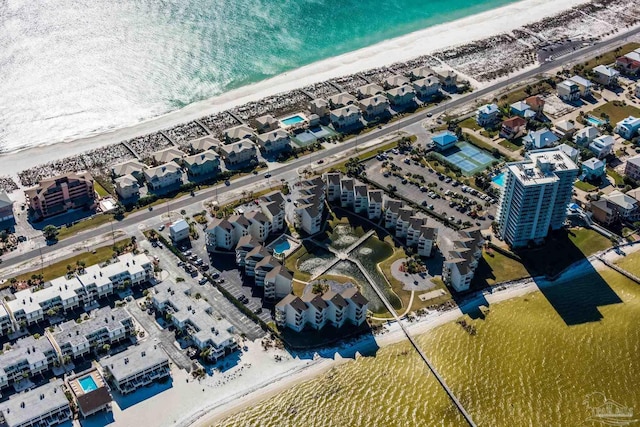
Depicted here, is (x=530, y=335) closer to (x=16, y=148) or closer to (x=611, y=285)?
(x=611, y=285)

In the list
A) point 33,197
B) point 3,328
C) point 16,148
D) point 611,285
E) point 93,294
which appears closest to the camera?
point 3,328

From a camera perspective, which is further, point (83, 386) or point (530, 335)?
point (530, 335)

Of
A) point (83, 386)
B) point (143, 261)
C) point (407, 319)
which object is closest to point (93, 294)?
point (143, 261)

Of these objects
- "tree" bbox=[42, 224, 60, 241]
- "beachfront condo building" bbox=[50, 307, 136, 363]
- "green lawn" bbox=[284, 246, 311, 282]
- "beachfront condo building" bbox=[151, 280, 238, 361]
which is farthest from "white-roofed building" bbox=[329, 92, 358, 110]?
"beachfront condo building" bbox=[50, 307, 136, 363]

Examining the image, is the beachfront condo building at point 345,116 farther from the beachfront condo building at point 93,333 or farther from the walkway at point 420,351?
the beachfront condo building at point 93,333

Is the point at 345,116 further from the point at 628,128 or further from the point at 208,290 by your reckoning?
the point at 628,128

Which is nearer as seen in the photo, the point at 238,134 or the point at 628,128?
the point at 238,134

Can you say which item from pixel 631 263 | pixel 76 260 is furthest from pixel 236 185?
pixel 631 263
